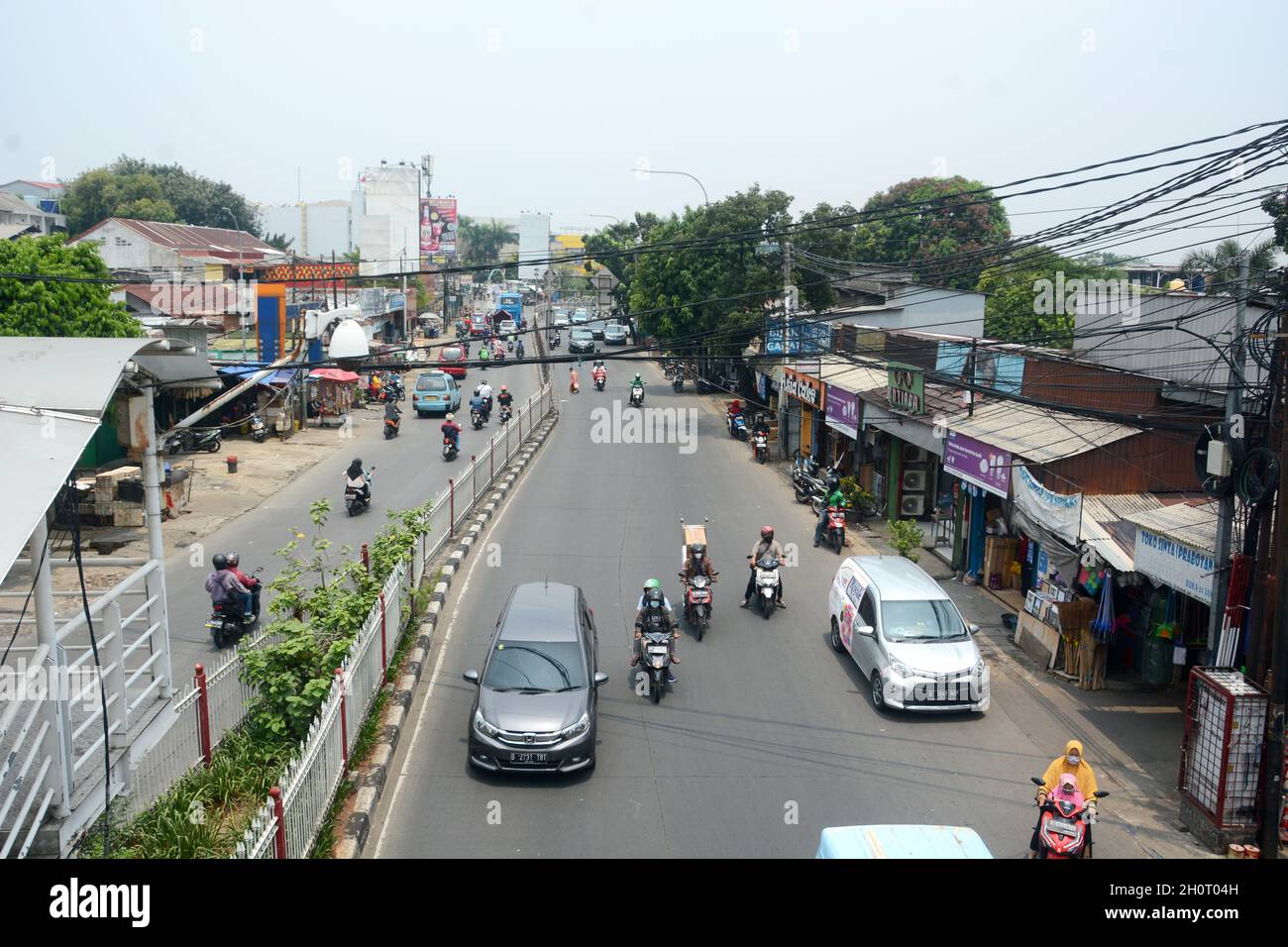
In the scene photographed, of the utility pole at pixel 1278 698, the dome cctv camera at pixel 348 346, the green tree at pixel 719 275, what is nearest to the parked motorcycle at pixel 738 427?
the green tree at pixel 719 275

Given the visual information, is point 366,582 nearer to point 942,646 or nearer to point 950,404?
point 942,646

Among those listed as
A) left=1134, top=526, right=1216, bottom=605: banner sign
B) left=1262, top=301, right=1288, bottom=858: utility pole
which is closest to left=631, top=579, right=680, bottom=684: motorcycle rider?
left=1134, top=526, right=1216, bottom=605: banner sign

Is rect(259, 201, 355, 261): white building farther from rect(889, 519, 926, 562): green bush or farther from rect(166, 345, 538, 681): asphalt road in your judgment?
rect(889, 519, 926, 562): green bush

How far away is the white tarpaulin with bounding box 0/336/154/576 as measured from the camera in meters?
4.35

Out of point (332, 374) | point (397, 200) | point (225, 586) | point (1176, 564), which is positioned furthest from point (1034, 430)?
point (397, 200)

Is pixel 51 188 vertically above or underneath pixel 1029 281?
above

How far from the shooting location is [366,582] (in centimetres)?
1355

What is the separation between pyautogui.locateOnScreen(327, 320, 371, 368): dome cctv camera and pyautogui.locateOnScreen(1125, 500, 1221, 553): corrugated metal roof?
31.5 feet

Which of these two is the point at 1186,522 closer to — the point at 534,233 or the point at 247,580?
the point at 247,580

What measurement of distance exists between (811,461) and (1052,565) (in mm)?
12566

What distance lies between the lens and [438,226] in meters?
117

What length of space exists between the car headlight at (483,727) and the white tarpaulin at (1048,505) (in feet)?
27.1

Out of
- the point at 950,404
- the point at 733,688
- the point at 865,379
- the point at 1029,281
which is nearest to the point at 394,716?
the point at 733,688

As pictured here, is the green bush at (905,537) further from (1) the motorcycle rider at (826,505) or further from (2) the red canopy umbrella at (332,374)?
(2) the red canopy umbrella at (332,374)
